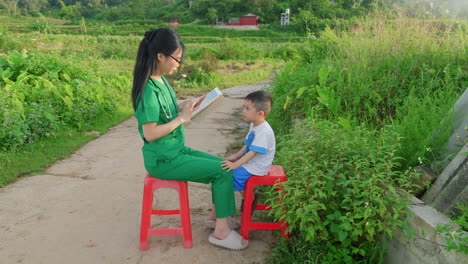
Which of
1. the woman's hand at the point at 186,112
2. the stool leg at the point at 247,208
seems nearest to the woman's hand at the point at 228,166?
the stool leg at the point at 247,208

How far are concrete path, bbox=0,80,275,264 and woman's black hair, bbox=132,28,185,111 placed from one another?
1.17m

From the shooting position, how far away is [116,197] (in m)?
3.77

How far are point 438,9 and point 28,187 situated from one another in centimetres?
645

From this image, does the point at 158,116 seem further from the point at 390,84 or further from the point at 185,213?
the point at 390,84

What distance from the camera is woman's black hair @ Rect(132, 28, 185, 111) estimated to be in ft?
8.55

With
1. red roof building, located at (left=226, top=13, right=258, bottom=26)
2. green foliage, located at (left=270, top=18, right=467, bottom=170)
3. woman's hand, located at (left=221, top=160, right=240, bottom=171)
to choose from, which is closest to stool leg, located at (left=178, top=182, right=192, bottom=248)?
woman's hand, located at (left=221, top=160, right=240, bottom=171)

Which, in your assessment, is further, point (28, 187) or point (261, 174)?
point (28, 187)

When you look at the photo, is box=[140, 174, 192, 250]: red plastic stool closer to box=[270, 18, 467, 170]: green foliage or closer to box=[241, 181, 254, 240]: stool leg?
box=[241, 181, 254, 240]: stool leg

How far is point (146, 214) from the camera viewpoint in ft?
9.27

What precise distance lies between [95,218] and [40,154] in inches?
78.7

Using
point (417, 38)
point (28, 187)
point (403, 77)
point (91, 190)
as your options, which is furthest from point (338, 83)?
point (28, 187)

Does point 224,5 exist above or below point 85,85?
above

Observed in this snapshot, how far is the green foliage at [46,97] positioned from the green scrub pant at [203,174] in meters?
2.91

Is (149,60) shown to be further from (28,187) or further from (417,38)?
(417,38)
